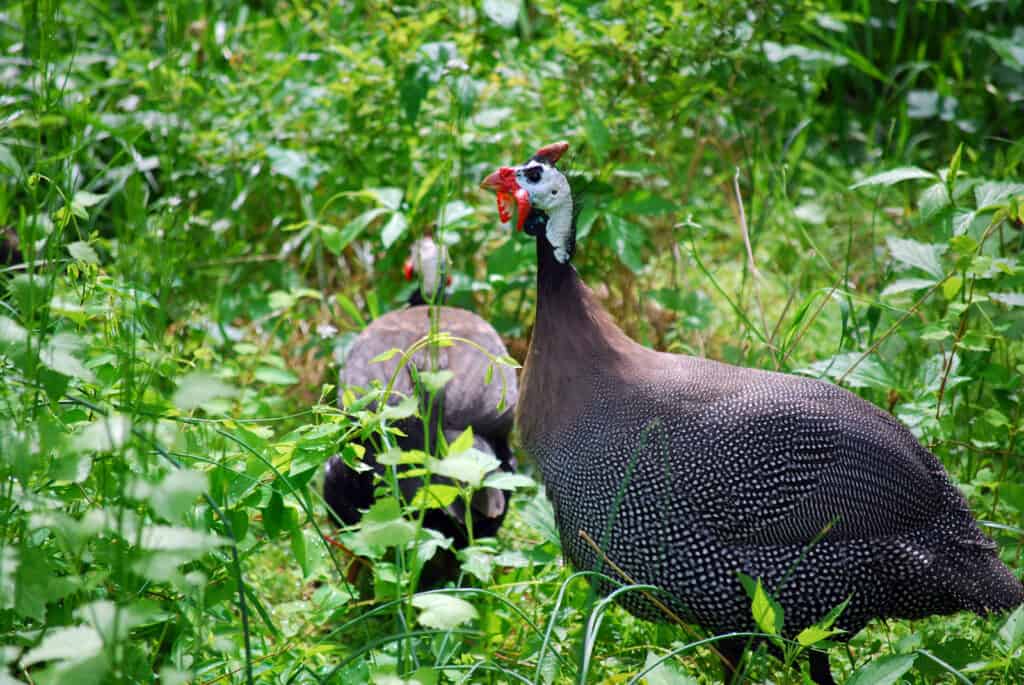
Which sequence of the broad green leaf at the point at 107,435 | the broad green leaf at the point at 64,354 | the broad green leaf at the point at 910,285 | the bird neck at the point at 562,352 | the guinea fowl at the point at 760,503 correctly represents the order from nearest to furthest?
the broad green leaf at the point at 107,435
the broad green leaf at the point at 64,354
the guinea fowl at the point at 760,503
the bird neck at the point at 562,352
the broad green leaf at the point at 910,285

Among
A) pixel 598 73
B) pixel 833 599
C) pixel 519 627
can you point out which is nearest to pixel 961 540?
pixel 833 599

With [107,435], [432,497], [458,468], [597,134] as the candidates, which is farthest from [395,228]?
[107,435]

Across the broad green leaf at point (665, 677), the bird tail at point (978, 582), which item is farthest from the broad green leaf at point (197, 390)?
the bird tail at point (978, 582)

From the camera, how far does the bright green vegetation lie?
160cm

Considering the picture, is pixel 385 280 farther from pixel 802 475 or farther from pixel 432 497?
pixel 432 497

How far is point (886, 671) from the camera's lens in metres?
1.79

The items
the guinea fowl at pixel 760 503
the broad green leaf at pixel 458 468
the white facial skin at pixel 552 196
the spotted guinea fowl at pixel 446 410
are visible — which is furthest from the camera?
the spotted guinea fowl at pixel 446 410

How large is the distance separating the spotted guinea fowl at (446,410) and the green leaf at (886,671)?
1.15m

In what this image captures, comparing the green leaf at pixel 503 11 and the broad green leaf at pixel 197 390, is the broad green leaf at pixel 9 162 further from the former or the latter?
the green leaf at pixel 503 11

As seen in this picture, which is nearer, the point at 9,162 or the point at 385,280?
the point at 9,162

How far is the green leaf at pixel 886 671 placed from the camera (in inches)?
70.1

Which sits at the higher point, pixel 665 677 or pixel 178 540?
pixel 178 540

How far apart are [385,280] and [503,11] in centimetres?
148

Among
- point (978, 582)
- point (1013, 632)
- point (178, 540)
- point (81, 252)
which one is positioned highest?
point (81, 252)
